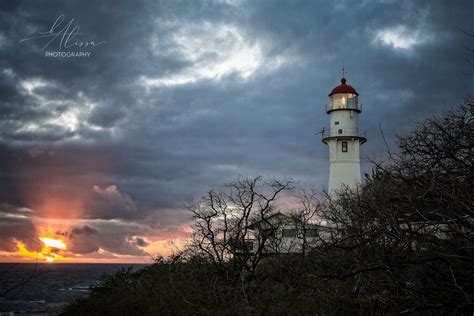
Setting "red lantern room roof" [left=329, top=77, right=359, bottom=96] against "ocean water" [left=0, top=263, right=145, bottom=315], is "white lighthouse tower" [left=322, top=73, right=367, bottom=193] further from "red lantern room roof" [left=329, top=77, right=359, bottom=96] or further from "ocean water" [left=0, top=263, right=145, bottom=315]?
"ocean water" [left=0, top=263, right=145, bottom=315]

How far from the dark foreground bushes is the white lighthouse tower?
16.0 metres

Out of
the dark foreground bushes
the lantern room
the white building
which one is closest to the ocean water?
the dark foreground bushes

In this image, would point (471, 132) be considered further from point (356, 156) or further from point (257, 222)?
point (356, 156)

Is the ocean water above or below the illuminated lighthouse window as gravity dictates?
below

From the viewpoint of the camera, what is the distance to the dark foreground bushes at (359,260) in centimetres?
775

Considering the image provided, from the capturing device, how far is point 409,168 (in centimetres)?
947

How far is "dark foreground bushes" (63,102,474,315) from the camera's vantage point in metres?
7.75

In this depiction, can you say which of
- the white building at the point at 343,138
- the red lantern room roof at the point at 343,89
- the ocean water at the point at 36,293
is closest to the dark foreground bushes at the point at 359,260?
the ocean water at the point at 36,293

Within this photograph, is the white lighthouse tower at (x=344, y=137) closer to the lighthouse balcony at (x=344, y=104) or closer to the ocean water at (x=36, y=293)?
the lighthouse balcony at (x=344, y=104)

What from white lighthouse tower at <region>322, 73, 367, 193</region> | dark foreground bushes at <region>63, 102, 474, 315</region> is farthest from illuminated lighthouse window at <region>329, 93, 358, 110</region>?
dark foreground bushes at <region>63, 102, 474, 315</region>

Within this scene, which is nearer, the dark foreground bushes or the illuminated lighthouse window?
the dark foreground bushes

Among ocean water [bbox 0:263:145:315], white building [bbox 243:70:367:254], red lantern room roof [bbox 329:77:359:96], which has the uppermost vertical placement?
red lantern room roof [bbox 329:77:359:96]

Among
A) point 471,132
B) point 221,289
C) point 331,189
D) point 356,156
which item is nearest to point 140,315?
point 221,289

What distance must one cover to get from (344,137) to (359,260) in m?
27.4
